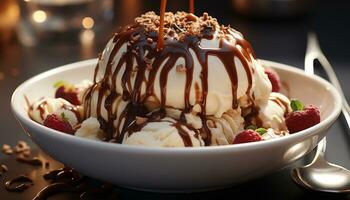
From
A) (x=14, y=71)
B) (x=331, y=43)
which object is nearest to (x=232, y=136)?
(x=14, y=71)

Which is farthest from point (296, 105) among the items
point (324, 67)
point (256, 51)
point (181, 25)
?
point (256, 51)

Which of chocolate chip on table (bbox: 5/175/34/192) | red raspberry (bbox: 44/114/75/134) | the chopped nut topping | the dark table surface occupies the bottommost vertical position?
the dark table surface

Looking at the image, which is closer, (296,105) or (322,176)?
(322,176)

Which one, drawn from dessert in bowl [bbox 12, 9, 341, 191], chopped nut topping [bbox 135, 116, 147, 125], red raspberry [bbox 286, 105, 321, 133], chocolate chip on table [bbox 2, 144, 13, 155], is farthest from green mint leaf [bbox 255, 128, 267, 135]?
chocolate chip on table [bbox 2, 144, 13, 155]

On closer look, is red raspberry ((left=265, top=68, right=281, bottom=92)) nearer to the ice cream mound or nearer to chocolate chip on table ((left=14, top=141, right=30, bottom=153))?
the ice cream mound

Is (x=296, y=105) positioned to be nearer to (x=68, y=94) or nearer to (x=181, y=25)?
(x=181, y=25)
